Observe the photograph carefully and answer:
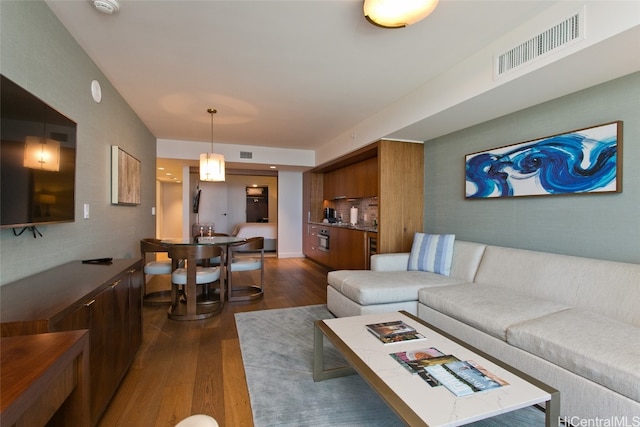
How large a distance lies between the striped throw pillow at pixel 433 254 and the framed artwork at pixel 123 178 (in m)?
3.22

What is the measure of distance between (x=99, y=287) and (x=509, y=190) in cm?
342

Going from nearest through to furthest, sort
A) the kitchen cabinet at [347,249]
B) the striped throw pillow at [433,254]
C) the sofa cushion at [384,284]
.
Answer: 1. the sofa cushion at [384,284]
2. the striped throw pillow at [433,254]
3. the kitchen cabinet at [347,249]

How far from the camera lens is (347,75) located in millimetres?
2859

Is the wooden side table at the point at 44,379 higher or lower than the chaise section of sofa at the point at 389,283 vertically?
higher

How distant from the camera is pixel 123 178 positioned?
3.12 m

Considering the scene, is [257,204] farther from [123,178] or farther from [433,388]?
[433,388]

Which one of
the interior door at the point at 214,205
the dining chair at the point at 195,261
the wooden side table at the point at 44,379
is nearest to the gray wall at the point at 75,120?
the dining chair at the point at 195,261

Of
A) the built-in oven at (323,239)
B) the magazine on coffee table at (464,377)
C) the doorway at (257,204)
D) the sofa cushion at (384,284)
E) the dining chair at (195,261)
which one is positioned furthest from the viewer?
the doorway at (257,204)

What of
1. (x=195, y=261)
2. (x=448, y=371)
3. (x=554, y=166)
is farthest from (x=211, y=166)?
(x=554, y=166)

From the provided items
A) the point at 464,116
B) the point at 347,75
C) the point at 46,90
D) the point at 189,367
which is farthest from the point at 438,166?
the point at 46,90

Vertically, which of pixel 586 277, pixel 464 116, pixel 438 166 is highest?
pixel 464 116

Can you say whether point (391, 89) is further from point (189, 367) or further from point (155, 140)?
point (155, 140)

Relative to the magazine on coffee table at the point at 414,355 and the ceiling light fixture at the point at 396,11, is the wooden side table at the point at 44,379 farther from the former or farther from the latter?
the ceiling light fixture at the point at 396,11

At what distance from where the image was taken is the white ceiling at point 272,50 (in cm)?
194
